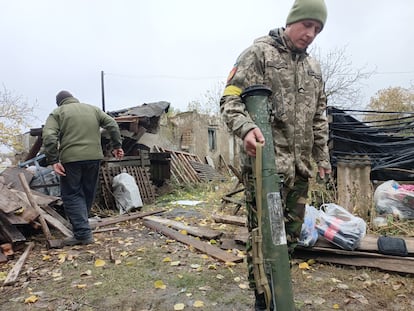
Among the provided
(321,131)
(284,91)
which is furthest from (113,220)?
(284,91)

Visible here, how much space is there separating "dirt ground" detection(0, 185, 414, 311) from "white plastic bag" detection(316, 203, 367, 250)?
24 cm

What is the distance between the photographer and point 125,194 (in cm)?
589

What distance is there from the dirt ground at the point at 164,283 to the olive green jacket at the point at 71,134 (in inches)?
43.4

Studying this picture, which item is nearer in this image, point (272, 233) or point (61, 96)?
point (272, 233)

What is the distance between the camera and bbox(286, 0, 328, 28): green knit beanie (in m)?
1.72

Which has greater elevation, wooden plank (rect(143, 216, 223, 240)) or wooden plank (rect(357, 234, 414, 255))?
wooden plank (rect(357, 234, 414, 255))

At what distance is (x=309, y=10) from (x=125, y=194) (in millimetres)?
4946

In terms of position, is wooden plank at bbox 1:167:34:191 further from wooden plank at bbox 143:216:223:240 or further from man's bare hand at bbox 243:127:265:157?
man's bare hand at bbox 243:127:265:157

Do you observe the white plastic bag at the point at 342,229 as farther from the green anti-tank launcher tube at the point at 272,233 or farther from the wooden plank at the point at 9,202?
the wooden plank at the point at 9,202

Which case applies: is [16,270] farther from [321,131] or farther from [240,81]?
[321,131]

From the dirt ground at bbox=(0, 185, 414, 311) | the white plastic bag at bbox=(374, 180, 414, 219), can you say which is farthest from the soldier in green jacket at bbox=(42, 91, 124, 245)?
the white plastic bag at bbox=(374, 180, 414, 219)

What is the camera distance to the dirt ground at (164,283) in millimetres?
2230

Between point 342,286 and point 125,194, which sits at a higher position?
point 125,194

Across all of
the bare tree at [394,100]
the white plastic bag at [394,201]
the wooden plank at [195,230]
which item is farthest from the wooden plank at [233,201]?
the bare tree at [394,100]
